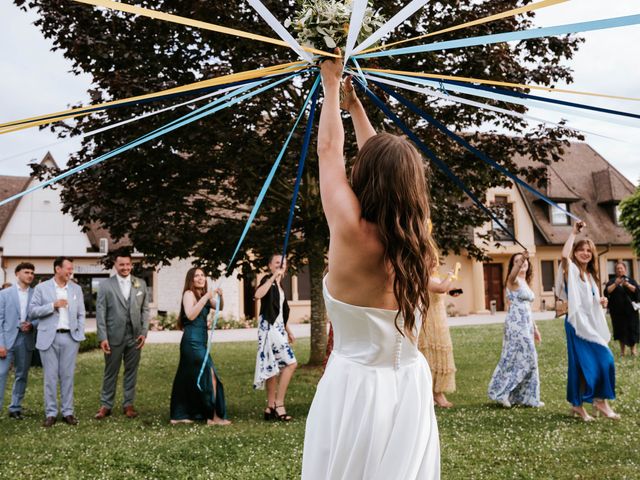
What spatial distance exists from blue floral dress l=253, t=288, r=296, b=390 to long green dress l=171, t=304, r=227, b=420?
0.57m

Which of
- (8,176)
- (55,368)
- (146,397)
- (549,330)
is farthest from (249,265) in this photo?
(8,176)

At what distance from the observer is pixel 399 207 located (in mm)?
2123

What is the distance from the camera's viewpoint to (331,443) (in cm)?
221

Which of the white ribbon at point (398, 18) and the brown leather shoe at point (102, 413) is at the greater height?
the white ribbon at point (398, 18)

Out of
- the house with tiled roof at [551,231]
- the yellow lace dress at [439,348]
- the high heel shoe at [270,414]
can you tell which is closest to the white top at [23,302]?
the high heel shoe at [270,414]

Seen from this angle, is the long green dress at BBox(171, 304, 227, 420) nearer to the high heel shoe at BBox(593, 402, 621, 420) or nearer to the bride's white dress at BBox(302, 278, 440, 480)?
the high heel shoe at BBox(593, 402, 621, 420)

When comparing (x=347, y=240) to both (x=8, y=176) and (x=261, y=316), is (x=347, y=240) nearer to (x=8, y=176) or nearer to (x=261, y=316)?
(x=261, y=316)

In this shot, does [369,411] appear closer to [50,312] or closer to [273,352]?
[273,352]

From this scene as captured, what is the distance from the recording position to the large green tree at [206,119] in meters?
8.16

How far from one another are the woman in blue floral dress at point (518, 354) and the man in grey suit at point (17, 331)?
22.1 feet

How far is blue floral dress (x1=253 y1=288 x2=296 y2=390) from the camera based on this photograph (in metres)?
7.34

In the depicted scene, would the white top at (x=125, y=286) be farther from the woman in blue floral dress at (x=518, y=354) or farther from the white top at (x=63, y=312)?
the woman in blue floral dress at (x=518, y=354)

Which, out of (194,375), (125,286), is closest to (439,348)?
(194,375)

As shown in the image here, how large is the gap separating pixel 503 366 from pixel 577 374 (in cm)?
115
